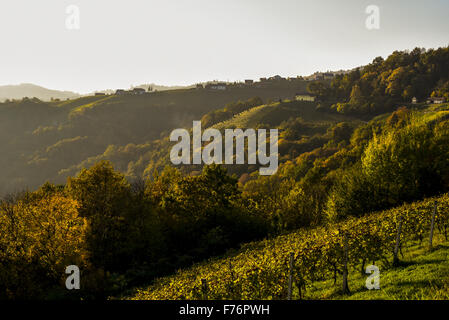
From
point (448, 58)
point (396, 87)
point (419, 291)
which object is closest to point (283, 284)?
point (419, 291)

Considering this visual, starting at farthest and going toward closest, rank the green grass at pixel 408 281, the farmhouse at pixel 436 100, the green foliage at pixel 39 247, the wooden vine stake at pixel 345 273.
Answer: the farmhouse at pixel 436 100, the green foliage at pixel 39 247, the wooden vine stake at pixel 345 273, the green grass at pixel 408 281

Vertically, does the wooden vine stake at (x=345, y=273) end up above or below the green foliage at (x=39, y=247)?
above

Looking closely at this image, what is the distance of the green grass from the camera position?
1095cm

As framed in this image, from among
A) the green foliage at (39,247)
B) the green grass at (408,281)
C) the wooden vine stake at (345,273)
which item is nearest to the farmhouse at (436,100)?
the green grass at (408,281)

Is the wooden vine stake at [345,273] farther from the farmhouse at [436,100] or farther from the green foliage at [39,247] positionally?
the farmhouse at [436,100]

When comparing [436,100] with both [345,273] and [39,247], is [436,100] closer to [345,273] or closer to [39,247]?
[345,273]

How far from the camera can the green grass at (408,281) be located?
35.9 ft

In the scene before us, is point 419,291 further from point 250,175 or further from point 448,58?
point 448,58

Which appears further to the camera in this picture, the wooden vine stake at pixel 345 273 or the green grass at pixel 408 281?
the wooden vine stake at pixel 345 273

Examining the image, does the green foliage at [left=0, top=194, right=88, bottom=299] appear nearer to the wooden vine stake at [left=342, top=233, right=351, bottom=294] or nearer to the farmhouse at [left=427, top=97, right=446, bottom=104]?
the wooden vine stake at [left=342, top=233, right=351, bottom=294]

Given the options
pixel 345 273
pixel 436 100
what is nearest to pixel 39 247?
pixel 345 273

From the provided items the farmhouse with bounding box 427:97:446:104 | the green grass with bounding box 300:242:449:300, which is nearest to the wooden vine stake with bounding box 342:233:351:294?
the green grass with bounding box 300:242:449:300

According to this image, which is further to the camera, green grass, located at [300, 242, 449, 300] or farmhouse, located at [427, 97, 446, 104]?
farmhouse, located at [427, 97, 446, 104]

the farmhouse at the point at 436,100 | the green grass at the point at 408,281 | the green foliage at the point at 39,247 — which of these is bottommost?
the green foliage at the point at 39,247
